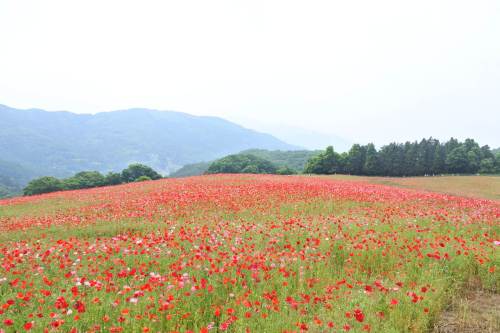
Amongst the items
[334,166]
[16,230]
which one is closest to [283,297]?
[16,230]

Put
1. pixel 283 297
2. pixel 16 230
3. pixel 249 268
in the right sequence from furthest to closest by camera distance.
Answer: pixel 16 230, pixel 249 268, pixel 283 297

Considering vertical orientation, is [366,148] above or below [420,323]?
above

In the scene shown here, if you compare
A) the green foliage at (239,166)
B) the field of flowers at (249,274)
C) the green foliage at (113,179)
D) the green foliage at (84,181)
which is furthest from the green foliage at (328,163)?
the field of flowers at (249,274)

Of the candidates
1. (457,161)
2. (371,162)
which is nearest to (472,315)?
(371,162)

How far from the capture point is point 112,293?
6.03 m

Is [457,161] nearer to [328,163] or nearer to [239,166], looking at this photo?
[328,163]

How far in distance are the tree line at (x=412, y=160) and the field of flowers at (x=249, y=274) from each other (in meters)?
60.2

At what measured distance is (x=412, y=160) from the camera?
7162 centimetres

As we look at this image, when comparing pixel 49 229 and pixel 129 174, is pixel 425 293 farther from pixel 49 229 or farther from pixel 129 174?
pixel 129 174

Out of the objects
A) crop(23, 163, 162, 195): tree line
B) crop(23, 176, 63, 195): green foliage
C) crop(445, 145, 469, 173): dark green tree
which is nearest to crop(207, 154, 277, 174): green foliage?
crop(23, 163, 162, 195): tree line

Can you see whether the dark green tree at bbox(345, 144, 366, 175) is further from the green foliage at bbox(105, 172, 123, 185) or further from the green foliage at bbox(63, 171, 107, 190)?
the green foliage at bbox(63, 171, 107, 190)

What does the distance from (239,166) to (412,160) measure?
4703cm

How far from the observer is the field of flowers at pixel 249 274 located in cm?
516

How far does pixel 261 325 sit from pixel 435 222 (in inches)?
359
